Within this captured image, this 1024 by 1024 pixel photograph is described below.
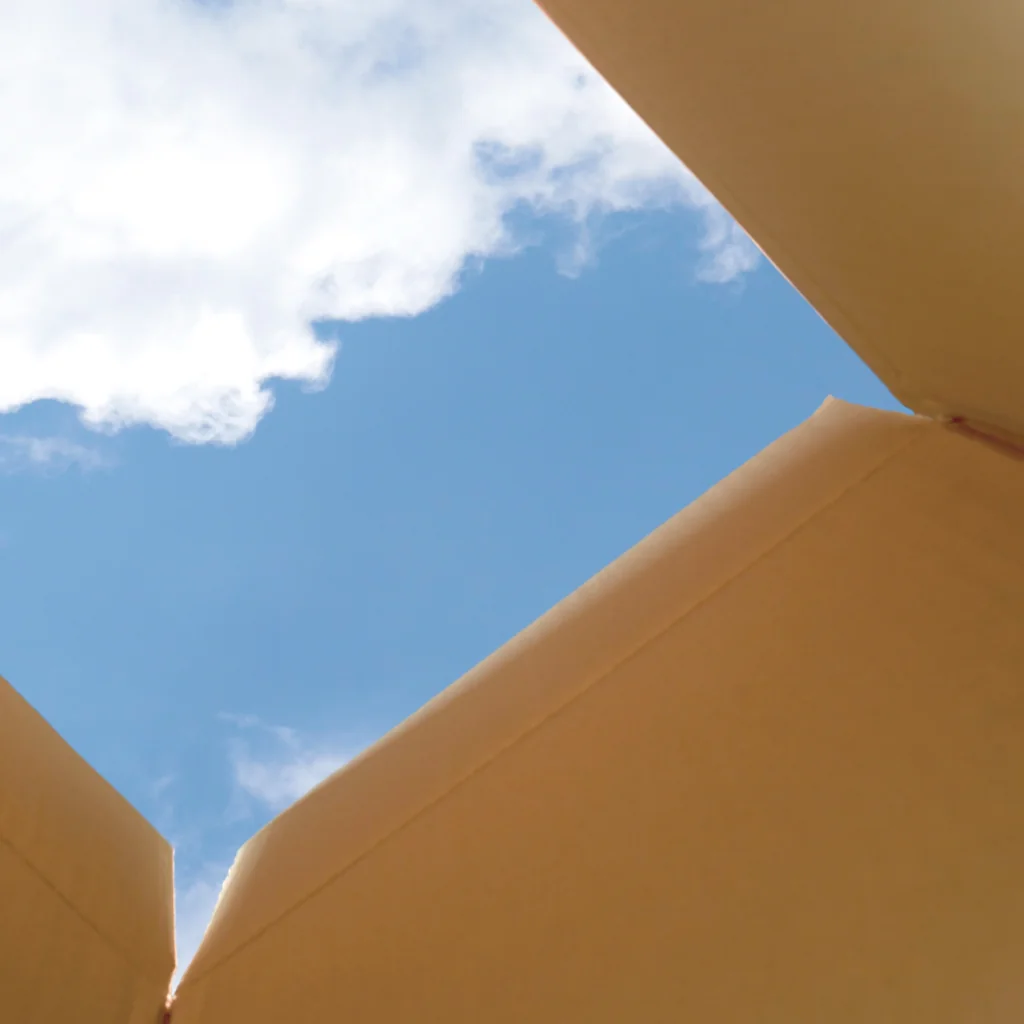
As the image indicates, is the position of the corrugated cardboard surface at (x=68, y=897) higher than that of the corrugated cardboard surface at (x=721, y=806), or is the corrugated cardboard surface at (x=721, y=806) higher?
the corrugated cardboard surface at (x=68, y=897)

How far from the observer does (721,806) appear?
2.11 m

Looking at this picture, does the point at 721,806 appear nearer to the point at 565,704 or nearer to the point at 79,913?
the point at 565,704

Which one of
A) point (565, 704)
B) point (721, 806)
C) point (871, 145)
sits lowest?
point (721, 806)

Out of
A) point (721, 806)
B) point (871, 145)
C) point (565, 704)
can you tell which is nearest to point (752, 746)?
point (721, 806)

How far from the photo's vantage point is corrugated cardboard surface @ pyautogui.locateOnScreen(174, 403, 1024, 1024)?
6.08 feet

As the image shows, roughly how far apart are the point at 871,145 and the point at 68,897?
7.41 ft

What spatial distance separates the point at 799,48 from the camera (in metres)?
1.76

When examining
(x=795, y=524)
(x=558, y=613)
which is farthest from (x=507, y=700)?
(x=795, y=524)

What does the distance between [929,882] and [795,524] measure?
3.27 ft

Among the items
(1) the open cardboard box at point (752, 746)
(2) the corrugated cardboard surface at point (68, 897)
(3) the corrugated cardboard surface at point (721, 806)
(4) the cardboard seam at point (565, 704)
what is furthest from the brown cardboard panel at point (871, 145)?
(2) the corrugated cardboard surface at point (68, 897)

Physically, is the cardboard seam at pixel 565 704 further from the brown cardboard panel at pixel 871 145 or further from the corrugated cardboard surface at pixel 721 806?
the brown cardboard panel at pixel 871 145

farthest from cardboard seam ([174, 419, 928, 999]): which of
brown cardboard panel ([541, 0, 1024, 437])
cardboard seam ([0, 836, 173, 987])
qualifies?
brown cardboard panel ([541, 0, 1024, 437])

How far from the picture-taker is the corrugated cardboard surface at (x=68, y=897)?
1826mm

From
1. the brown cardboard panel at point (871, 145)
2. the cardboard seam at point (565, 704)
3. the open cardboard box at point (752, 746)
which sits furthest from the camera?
the cardboard seam at point (565, 704)
